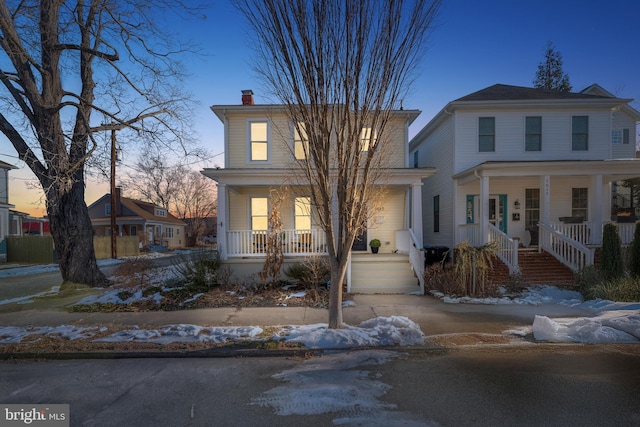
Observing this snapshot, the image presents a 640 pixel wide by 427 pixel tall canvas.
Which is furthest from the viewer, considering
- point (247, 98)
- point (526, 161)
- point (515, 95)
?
point (515, 95)

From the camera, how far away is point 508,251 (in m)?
11.2

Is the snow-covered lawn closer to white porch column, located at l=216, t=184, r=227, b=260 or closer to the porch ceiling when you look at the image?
white porch column, located at l=216, t=184, r=227, b=260

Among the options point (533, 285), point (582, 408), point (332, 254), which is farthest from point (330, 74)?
point (533, 285)

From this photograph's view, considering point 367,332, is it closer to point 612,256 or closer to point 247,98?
point 612,256

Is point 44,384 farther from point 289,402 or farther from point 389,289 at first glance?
point 389,289

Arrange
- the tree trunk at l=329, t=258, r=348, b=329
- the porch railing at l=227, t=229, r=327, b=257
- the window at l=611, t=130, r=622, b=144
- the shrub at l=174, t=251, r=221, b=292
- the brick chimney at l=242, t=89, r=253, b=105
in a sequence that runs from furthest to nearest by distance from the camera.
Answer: the window at l=611, t=130, r=622, b=144 < the brick chimney at l=242, t=89, r=253, b=105 < the porch railing at l=227, t=229, r=327, b=257 < the shrub at l=174, t=251, r=221, b=292 < the tree trunk at l=329, t=258, r=348, b=329

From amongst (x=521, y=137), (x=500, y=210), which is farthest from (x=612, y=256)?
(x=521, y=137)

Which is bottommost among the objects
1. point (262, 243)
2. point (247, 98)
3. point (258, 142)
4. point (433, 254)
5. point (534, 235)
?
point (433, 254)

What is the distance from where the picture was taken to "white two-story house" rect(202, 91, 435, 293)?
35.9 feet

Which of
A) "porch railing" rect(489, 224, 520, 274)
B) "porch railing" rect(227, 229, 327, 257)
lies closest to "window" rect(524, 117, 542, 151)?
"porch railing" rect(489, 224, 520, 274)

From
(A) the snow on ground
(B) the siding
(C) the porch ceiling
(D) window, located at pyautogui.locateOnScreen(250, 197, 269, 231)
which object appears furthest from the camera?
(B) the siding

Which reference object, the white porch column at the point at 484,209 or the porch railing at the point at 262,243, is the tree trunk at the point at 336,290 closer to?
the porch railing at the point at 262,243

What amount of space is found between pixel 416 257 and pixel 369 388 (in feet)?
22.6

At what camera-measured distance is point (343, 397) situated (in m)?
3.96
